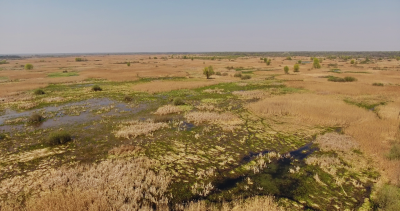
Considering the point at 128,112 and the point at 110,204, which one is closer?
the point at 110,204

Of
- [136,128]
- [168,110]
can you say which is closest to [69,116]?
[136,128]

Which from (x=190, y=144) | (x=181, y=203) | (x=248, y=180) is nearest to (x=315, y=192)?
(x=248, y=180)

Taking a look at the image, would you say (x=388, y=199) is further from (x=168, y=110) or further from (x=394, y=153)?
(x=168, y=110)

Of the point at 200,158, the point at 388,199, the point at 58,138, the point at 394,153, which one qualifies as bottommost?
the point at 200,158

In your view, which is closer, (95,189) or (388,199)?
(388,199)

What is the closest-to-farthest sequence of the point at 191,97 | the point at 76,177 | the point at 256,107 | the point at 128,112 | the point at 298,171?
the point at 76,177, the point at 298,171, the point at 128,112, the point at 256,107, the point at 191,97

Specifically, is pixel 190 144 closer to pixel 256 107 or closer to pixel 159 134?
pixel 159 134

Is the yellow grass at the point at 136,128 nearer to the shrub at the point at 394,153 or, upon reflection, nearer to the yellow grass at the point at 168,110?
the yellow grass at the point at 168,110
